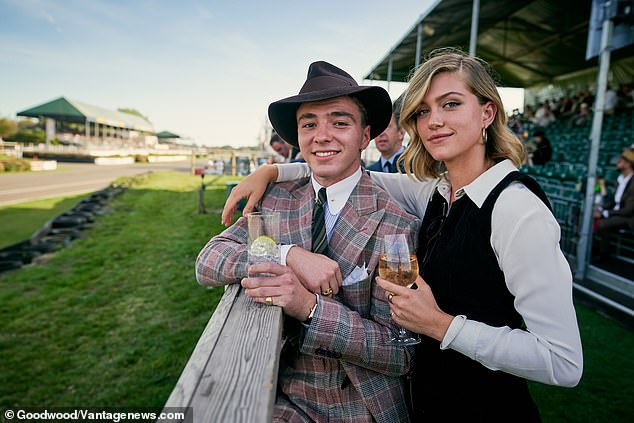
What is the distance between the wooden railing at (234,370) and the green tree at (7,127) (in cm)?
6828

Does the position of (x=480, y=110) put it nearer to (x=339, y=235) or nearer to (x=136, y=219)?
(x=339, y=235)

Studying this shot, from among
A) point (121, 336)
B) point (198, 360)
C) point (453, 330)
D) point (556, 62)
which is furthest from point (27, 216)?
point (556, 62)

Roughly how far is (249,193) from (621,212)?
638 cm

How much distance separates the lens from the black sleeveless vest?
160 centimetres

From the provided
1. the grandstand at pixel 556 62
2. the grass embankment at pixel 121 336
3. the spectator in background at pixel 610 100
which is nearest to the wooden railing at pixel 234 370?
the grass embankment at pixel 121 336

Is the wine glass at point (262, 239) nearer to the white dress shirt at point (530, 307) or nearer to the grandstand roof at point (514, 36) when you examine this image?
the white dress shirt at point (530, 307)

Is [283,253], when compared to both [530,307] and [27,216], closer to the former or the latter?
[530,307]

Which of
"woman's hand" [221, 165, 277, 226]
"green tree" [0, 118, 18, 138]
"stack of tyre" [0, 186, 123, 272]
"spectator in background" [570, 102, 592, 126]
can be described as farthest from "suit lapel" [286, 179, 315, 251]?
"green tree" [0, 118, 18, 138]

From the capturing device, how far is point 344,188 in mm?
2271

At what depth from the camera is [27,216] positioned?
1317 cm

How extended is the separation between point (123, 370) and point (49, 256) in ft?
19.2

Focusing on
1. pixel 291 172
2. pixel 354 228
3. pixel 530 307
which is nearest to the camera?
pixel 530 307

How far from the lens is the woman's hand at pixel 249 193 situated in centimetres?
225

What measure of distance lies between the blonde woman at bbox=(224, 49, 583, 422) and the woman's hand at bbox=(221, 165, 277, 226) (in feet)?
2.89
